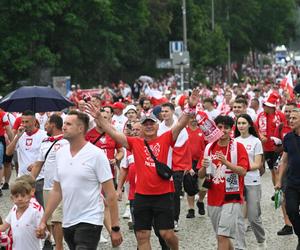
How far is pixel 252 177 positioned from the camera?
37.5 ft

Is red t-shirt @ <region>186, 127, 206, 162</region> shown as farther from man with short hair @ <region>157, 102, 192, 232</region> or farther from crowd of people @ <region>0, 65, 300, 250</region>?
man with short hair @ <region>157, 102, 192, 232</region>

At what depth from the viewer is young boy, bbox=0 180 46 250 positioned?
8406mm

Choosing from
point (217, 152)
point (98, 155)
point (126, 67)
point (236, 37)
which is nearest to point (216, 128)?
point (217, 152)

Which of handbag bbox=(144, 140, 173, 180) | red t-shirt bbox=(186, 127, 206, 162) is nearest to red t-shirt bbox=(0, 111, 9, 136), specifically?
red t-shirt bbox=(186, 127, 206, 162)

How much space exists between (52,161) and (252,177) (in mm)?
2354

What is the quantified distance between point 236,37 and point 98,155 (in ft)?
252

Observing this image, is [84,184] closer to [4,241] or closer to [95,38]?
[4,241]

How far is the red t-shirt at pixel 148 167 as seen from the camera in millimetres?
9773

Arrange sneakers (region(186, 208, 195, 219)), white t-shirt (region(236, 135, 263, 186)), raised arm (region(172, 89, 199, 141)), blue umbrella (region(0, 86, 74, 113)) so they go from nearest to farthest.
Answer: raised arm (region(172, 89, 199, 141)), white t-shirt (region(236, 135, 263, 186)), blue umbrella (region(0, 86, 74, 113)), sneakers (region(186, 208, 195, 219))

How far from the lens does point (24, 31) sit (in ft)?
151

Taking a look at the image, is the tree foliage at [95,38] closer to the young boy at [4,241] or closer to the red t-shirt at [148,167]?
the red t-shirt at [148,167]

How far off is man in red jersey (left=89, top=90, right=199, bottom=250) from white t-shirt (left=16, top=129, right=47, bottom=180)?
2973 millimetres

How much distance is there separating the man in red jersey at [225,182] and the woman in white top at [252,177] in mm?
1109

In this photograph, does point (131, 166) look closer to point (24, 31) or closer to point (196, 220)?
point (196, 220)
